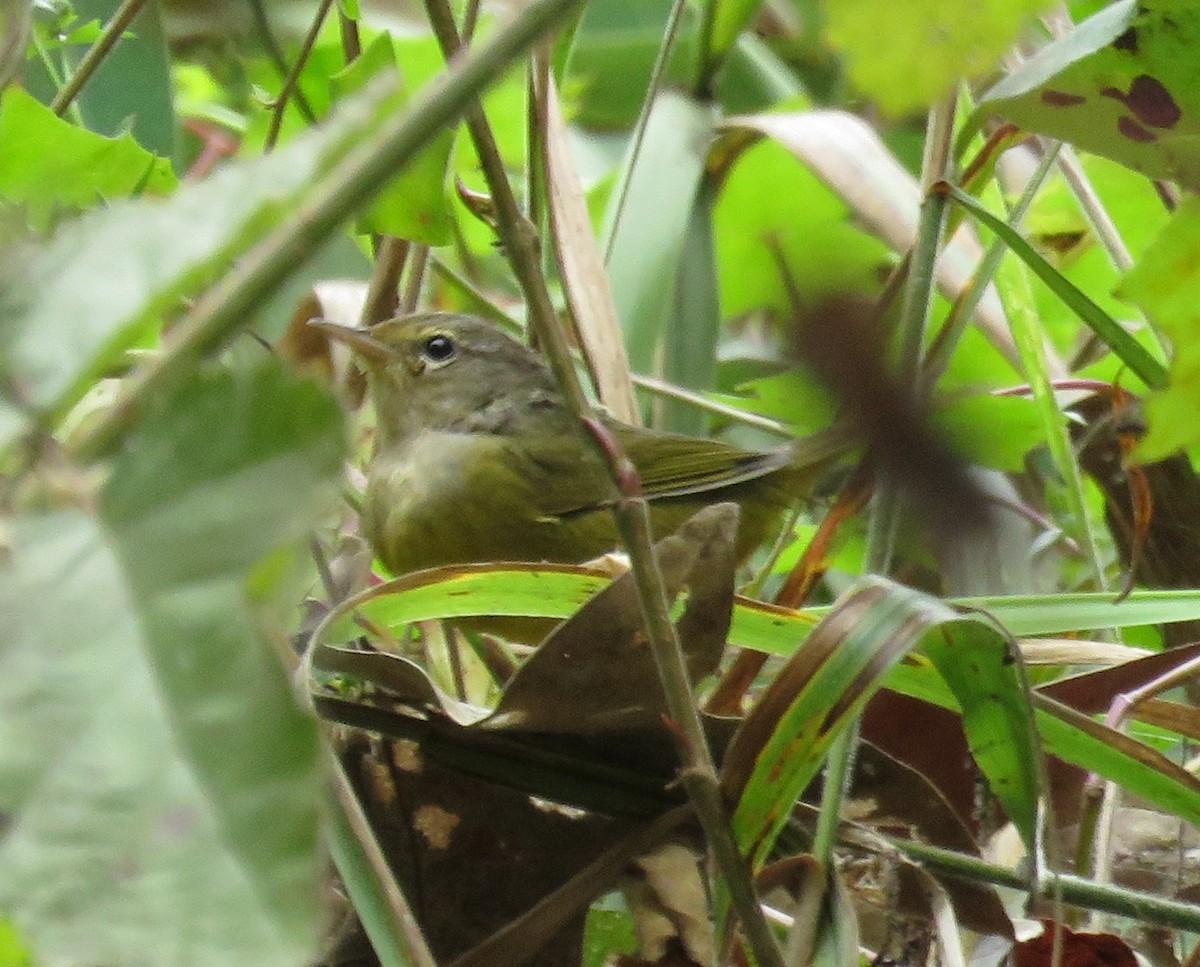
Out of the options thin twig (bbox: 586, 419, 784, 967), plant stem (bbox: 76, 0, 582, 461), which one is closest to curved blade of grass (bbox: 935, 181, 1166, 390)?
thin twig (bbox: 586, 419, 784, 967)

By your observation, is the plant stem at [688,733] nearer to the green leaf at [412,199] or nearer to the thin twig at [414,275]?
the green leaf at [412,199]

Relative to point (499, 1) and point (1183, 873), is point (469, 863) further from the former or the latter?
point (499, 1)

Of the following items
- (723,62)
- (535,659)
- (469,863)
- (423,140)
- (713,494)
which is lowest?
(713,494)

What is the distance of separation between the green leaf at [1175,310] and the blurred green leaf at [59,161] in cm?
74

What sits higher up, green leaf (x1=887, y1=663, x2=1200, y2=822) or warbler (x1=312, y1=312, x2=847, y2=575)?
green leaf (x1=887, y1=663, x2=1200, y2=822)

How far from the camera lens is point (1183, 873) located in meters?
1.34

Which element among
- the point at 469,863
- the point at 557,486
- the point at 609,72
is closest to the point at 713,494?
the point at 557,486

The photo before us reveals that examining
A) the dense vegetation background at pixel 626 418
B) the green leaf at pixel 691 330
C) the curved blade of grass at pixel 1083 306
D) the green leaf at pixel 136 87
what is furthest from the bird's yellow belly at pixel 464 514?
the curved blade of grass at pixel 1083 306

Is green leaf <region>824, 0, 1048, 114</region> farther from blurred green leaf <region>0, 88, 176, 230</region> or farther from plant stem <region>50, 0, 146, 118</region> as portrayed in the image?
plant stem <region>50, 0, 146, 118</region>

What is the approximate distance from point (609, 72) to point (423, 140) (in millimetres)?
3282

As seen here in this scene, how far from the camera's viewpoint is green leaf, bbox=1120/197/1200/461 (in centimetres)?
72

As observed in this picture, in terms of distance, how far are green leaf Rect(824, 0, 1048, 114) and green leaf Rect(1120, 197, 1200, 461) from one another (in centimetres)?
25

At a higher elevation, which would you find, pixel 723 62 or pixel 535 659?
pixel 723 62

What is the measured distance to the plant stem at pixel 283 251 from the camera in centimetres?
46
